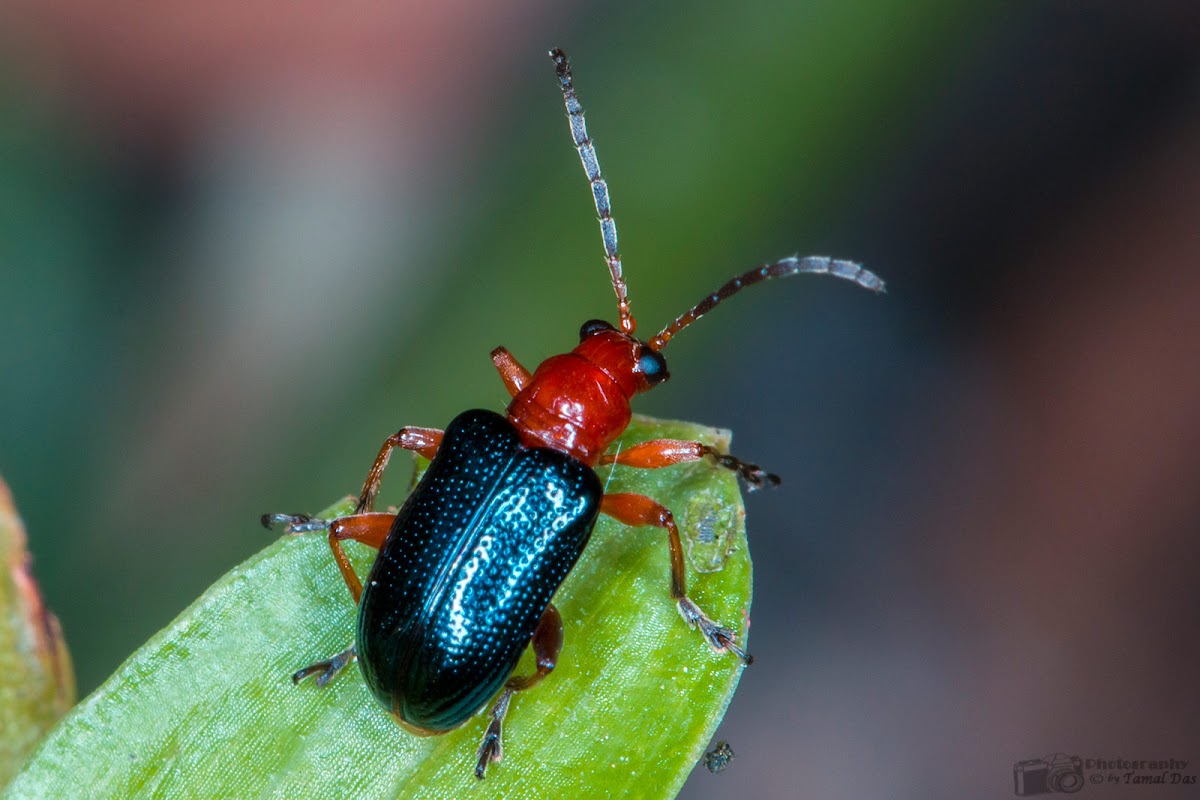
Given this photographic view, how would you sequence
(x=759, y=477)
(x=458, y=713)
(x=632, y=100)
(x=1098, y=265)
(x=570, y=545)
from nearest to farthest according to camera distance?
1. (x=458, y=713)
2. (x=570, y=545)
3. (x=759, y=477)
4. (x=632, y=100)
5. (x=1098, y=265)

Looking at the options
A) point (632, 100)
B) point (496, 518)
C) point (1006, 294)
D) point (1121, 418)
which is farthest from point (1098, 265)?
point (496, 518)

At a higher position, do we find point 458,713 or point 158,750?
point 458,713

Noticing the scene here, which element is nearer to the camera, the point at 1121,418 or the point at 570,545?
the point at 570,545

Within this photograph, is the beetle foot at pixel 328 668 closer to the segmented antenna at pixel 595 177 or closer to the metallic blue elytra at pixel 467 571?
the metallic blue elytra at pixel 467 571

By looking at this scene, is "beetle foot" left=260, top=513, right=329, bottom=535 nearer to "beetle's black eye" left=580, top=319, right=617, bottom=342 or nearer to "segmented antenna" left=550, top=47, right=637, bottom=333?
"beetle's black eye" left=580, top=319, right=617, bottom=342

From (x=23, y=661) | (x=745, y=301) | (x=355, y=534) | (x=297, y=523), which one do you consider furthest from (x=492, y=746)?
(x=745, y=301)

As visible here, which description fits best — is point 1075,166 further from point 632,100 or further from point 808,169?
point 632,100

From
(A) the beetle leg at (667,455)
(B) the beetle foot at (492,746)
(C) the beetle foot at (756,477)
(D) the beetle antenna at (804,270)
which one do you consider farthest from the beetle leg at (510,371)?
(B) the beetle foot at (492,746)
